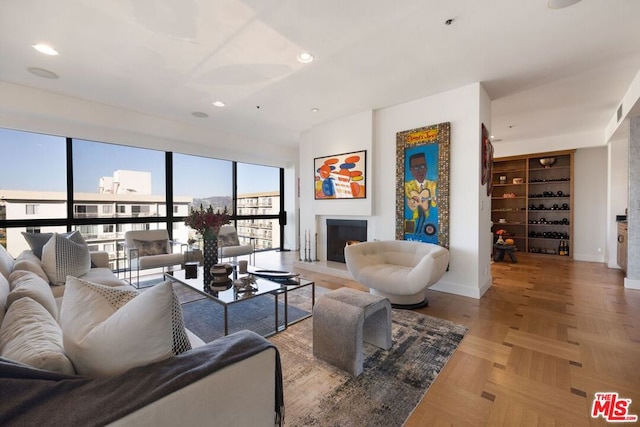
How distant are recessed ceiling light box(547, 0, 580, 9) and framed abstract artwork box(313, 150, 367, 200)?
8.62 ft

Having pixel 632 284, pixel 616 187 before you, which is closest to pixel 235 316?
pixel 632 284

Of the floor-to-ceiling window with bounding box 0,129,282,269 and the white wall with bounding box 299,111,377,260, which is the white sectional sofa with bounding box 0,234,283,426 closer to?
the white wall with bounding box 299,111,377,260

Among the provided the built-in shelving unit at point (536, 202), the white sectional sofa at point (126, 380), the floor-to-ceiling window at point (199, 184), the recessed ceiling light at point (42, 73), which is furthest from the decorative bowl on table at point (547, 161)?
the recessed ceiling light at point (42, 73)

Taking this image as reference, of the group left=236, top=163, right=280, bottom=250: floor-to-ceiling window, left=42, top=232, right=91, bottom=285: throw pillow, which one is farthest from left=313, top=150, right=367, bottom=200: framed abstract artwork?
left=42, top=232, right=91, bottom=285: throw pillow

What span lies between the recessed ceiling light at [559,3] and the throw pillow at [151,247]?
5.15 metres

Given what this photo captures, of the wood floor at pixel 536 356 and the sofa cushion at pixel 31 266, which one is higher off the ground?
the sofa cushion at pixel 31 266

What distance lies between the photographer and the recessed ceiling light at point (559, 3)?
6.48 feet

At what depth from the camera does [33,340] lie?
95 cm

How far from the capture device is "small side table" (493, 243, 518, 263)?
545 centimetres

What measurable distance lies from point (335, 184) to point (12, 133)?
15.5ft

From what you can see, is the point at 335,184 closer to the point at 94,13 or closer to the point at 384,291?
the point at 384,291

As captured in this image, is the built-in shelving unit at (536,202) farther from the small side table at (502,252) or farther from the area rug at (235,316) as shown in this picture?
the area rug at (235,316)

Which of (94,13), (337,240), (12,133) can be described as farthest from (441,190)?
(12,133)

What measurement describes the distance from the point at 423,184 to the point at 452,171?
15.9 inches
